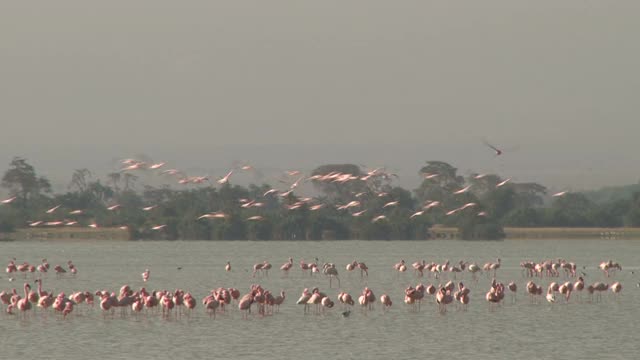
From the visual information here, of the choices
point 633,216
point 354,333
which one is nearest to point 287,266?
point 354,333

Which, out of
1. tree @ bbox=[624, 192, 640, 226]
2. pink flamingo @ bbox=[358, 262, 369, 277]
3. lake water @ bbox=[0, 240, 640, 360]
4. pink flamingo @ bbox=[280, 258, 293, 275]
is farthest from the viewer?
tree @ bbox=[624, 192, 640, 226]

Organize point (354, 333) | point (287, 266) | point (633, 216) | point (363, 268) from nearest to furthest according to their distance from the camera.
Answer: point (354, 333) → point (363, 268) → point (287, 266) → point (633, 216)

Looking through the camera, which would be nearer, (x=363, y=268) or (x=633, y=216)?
(x=363, y=268)

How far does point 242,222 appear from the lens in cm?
18738

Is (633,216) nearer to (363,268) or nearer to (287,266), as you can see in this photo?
(287,266)

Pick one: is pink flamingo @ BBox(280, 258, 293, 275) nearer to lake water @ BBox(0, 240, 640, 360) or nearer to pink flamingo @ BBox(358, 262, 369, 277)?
pink flamingo @ BBox(358, 262, 369, 277)

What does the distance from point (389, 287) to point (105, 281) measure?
53.1 feet

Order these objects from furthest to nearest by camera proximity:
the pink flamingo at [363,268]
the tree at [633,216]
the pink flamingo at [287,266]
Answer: the tree at [633,216] < the pink flamingo at [287,266] < the pink flamingo at [363,268]

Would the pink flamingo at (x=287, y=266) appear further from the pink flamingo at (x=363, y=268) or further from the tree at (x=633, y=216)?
the tree at (x=633, y=216)

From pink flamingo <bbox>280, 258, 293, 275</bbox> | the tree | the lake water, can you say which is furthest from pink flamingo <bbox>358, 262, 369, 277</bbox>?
the tree

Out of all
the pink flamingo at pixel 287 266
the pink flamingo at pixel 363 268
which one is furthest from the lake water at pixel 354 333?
the pink flamingo at pixel 287 266

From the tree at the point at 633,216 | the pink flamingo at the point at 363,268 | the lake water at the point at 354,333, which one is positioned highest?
the tree at the point at 633,216

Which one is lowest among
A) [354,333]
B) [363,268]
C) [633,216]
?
[354,333]

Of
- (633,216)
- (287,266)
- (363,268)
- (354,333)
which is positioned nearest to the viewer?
(354,333)
